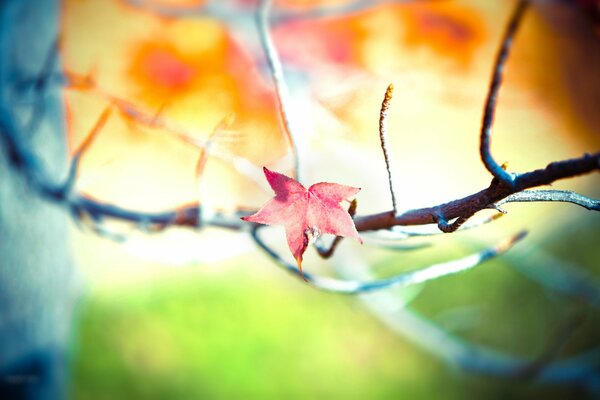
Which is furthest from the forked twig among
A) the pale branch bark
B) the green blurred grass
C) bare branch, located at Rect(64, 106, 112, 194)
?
the green blurred grass

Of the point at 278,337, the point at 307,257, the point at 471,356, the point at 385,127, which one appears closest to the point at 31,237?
the point at 385,127

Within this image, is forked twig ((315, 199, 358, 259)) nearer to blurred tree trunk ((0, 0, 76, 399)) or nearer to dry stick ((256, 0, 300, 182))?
dry stick ((256, 0, 300, 182))

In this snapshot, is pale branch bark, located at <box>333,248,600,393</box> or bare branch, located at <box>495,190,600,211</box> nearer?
bare branch, located at <box>495,190,600,211</box>

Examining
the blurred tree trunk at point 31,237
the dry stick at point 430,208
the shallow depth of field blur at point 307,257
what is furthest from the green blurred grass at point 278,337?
the dry stick at point 430,208

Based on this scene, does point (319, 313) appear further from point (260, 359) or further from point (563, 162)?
point (563, 162)

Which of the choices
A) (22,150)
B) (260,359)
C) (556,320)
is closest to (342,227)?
(22,150)
